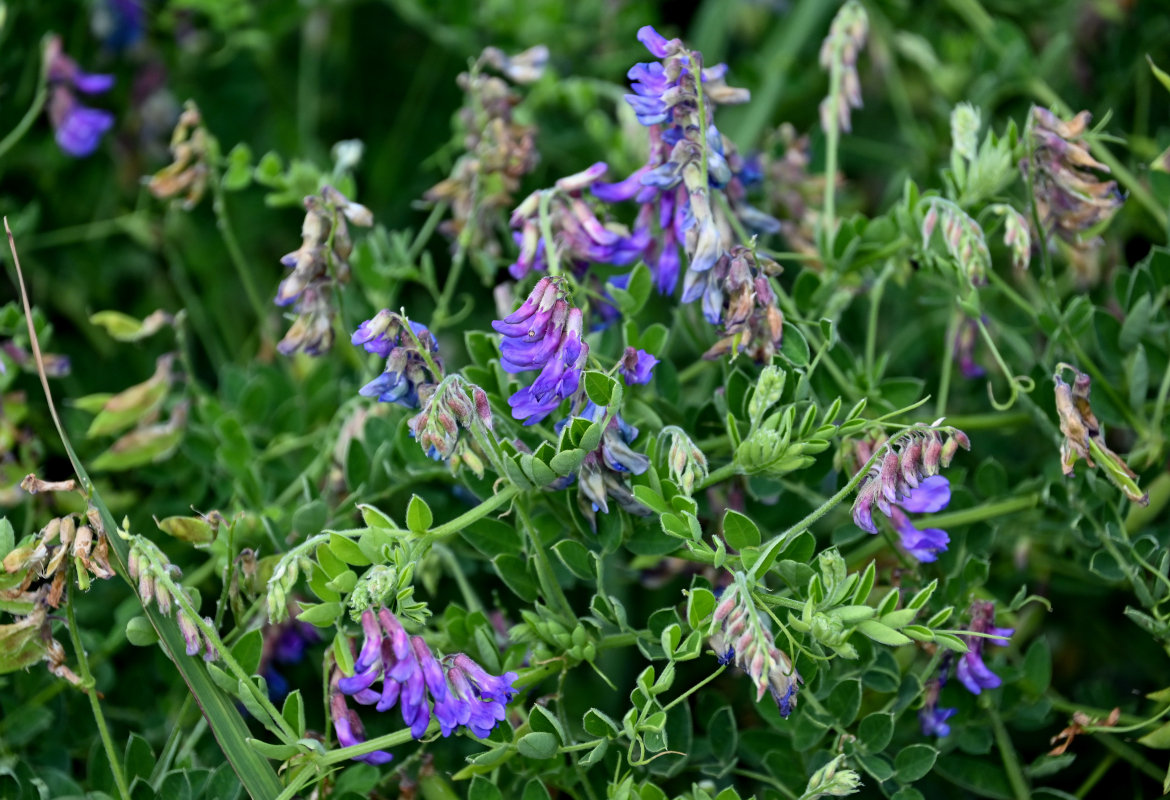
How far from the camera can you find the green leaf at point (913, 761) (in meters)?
0.98

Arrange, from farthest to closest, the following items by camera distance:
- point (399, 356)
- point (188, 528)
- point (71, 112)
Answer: point (71, 112) → point (188, 528) → point (399, 356)

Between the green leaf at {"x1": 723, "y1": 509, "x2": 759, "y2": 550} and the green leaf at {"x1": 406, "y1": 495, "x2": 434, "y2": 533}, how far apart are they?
0.75 ft

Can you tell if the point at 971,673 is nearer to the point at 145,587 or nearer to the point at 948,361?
the point at 948,361

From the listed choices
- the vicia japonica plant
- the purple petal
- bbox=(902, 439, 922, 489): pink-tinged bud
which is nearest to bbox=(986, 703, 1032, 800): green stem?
the vicia japonica plant

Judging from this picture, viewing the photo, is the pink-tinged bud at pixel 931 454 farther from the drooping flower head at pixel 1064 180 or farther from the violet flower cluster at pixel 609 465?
the drooping flower head at pixel 1064 180

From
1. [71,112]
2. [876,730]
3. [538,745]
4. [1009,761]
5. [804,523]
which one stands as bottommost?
[1009,761]

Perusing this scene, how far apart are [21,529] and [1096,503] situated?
1.09 meters

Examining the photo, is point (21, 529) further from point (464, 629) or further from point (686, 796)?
point (686, 796)

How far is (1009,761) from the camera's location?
1061mm

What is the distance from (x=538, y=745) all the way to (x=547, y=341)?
32 cm

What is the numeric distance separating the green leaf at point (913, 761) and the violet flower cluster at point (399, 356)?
0.51m

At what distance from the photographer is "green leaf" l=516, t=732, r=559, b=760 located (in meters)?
0.90

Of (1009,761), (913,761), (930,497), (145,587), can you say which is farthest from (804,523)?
(145,587)

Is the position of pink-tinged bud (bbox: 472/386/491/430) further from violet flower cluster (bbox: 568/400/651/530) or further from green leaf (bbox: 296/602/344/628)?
green leaf (bbox: 296/602/344/628)
